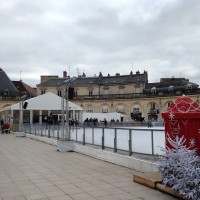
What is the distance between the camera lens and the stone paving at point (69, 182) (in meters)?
6.15

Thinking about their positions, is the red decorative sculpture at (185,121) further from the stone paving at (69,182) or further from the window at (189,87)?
the window at (189,87)

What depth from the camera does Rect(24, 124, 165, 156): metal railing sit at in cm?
812

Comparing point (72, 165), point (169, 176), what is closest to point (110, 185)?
point (169, 176)

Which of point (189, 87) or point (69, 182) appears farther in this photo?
point (189, 87)

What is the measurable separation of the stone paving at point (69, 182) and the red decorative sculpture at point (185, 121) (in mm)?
1144

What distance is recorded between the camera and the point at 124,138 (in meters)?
9.52

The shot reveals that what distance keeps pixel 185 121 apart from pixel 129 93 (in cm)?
6288

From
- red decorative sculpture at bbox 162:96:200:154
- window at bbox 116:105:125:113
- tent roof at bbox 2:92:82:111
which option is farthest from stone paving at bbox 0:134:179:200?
window at bbox 116:105:125:113

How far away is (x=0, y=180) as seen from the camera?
305 inches

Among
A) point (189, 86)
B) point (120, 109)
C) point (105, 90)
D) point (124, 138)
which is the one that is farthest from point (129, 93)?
point (124, 138)

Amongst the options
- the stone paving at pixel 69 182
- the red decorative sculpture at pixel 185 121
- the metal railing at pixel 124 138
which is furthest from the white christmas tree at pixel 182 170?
the metal railing at pixel 124 138

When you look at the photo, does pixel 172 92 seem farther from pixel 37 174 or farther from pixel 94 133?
pixel 37 174

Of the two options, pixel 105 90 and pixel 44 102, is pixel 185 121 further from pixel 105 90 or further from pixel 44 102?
pixel 105 90

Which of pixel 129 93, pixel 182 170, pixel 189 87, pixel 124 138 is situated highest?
pixel 189 87
